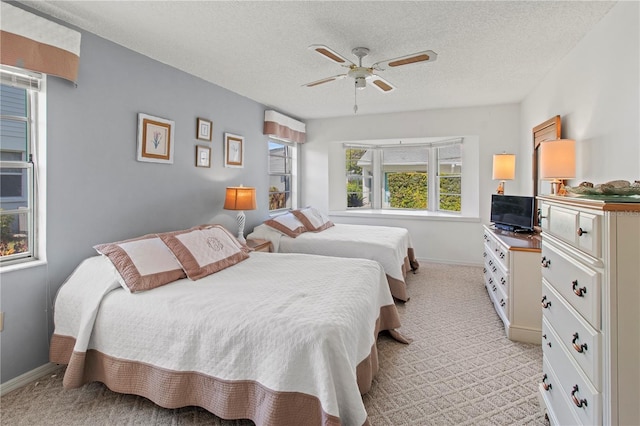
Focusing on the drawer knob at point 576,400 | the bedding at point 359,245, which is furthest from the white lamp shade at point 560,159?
the drawer knob at point 576,400

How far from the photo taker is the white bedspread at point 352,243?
11.7 ft

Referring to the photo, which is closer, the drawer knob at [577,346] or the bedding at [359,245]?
the drawer knob at [577,346]

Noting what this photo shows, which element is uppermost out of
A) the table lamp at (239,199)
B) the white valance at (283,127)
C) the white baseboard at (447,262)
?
the white valance at (283,127)

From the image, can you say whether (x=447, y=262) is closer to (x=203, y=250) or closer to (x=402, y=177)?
(x=402, y=177)

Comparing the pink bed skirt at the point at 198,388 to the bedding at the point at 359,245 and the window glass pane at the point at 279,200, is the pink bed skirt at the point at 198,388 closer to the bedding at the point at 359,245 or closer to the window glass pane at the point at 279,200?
the bedding at the point at 359,245

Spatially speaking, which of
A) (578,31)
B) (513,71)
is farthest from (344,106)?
(578,31)

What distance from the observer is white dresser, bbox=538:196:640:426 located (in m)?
1.06

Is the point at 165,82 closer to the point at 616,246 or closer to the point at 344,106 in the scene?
the point at 344,106

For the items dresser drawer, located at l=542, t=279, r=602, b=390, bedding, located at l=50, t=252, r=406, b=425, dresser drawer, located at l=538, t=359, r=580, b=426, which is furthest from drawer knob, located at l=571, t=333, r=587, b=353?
bedding, located at l=50, t=252, r=406, b=425

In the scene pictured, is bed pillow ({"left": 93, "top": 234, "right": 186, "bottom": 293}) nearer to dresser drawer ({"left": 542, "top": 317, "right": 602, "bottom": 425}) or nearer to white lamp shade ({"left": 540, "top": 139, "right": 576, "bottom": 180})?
dresser drawer ({"left": 542, "top": 317, "right": 602, "bottom": 425})

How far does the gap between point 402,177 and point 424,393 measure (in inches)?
174

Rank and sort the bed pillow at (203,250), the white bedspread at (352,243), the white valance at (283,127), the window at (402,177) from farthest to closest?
the window at (402,177) → the white valance at (283,127) → the white bedspread at (352,243) → the bed pillow at (203,250)

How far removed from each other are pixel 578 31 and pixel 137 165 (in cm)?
365

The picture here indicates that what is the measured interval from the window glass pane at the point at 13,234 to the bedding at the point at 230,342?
378 millimetres
